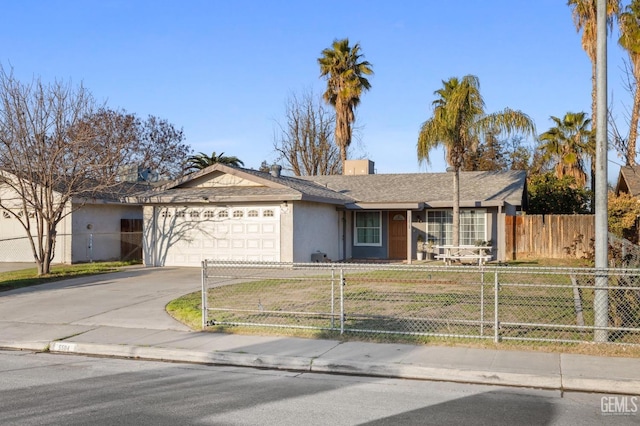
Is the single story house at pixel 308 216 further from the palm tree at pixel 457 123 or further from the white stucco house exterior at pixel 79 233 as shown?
the white stucco house exterior at pixel 79 233

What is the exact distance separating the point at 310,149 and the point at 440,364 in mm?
42895

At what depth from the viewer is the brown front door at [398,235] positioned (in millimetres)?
27031

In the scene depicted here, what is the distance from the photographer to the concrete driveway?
12281mm

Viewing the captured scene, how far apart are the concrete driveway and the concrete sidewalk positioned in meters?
0.03

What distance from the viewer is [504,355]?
29.0 ft

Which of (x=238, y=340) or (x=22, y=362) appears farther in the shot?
(x=238, y=340)

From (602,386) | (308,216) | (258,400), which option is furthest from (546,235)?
(258,400)

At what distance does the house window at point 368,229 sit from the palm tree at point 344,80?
1079 centimetres

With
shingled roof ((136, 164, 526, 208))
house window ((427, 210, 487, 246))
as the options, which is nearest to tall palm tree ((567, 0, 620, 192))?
shingled roof ((136, 164, 526, 208))

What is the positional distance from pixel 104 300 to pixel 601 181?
11434 mm

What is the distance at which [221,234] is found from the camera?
2262cm

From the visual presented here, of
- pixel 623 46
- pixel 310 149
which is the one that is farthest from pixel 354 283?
pixel 310 149

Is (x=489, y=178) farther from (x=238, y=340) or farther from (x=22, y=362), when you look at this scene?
(x=22, y=362)

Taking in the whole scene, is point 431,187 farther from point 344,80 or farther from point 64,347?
point 64,347
